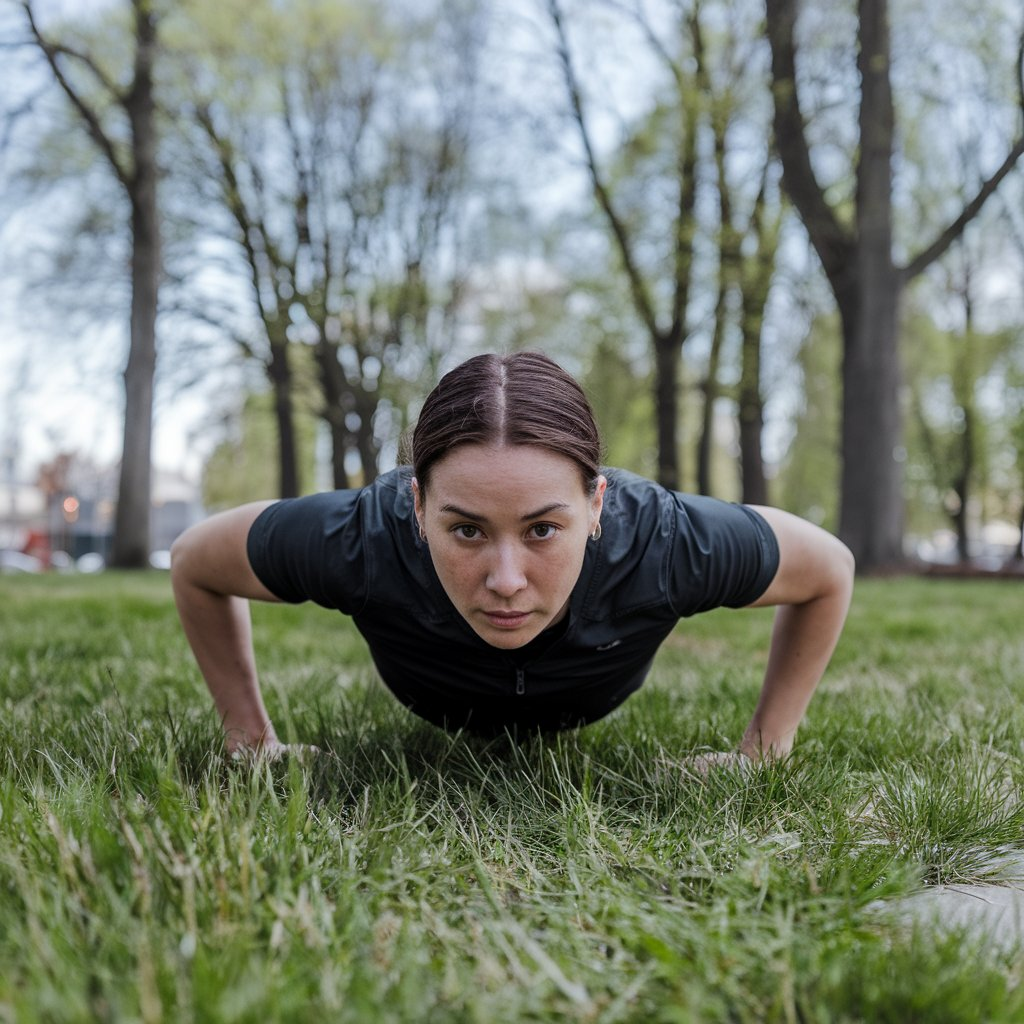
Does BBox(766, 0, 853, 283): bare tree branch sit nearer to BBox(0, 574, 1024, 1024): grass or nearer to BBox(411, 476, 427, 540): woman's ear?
BBox(0, 574, 1024, 1024): grass

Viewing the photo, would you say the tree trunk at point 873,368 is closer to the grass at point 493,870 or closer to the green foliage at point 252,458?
the green foliage at point 252,458

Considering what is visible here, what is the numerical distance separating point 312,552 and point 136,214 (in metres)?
14.4

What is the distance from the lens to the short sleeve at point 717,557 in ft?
8.73

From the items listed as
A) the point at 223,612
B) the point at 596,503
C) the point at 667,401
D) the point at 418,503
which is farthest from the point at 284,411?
the point at 596,503

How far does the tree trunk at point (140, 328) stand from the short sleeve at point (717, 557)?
14266mm

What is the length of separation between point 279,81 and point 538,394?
57.5 feet

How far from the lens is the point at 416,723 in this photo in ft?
10.3

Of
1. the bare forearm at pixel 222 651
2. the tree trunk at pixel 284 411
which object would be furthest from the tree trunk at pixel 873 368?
the bare forearm at pixel 222 651

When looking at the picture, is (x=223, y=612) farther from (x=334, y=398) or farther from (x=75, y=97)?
(x=334, y=398)

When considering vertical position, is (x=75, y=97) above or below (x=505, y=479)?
above

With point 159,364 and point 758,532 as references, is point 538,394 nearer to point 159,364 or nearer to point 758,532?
point 758,532

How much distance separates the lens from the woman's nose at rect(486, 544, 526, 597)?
211 centimetres

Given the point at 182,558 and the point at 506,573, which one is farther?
the point at 182,558

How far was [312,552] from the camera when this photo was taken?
2650 mm
